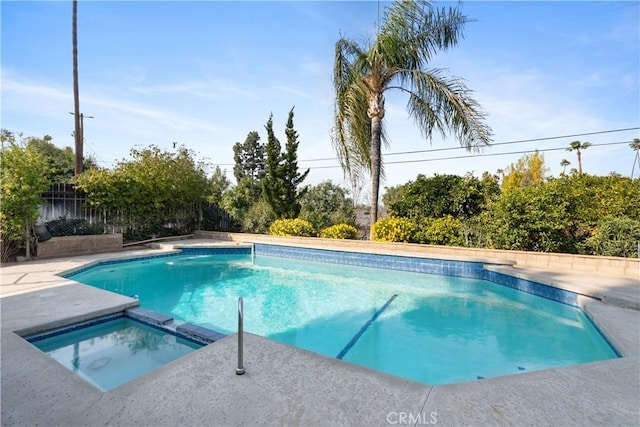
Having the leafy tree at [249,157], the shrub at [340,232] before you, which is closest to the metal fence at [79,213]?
the shrub at [340,232]

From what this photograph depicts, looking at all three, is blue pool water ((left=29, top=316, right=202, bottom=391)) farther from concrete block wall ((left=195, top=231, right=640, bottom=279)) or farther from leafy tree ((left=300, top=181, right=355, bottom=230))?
leafy tree ((left=300, top=181, right=355, bottom=230))

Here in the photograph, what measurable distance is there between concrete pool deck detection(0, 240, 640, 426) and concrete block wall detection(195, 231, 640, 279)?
4.93 meters

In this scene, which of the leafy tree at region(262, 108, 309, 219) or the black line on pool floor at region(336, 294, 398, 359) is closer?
the black line on pool floor at region(336, 294, 398, 359)

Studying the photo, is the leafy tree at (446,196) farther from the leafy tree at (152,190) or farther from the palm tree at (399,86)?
the leafy tree at (152,190)

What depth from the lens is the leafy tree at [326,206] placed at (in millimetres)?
13819

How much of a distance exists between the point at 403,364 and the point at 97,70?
15132 millimetres

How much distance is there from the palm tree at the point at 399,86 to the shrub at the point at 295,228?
9.13 ft

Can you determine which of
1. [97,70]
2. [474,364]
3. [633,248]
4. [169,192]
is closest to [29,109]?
[97,70]

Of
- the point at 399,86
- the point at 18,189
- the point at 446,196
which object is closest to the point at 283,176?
the point at 399,86

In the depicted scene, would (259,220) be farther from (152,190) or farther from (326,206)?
(152,190)

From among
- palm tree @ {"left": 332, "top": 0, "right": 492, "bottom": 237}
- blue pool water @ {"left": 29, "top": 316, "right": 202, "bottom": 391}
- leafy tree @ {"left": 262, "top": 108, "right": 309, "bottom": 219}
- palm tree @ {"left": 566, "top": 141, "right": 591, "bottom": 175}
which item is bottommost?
blue pool water @ {"left": 29, "top": 316, "right": 202, "bottom": 391}

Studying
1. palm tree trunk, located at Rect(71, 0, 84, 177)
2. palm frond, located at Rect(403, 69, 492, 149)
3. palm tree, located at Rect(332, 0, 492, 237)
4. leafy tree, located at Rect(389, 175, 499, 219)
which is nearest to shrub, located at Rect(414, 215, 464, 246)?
leafy tree, located at Rect(389, 175, 499, 219)

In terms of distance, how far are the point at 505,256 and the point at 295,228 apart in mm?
7255

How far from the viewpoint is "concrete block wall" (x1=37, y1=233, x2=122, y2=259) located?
9172 mm
